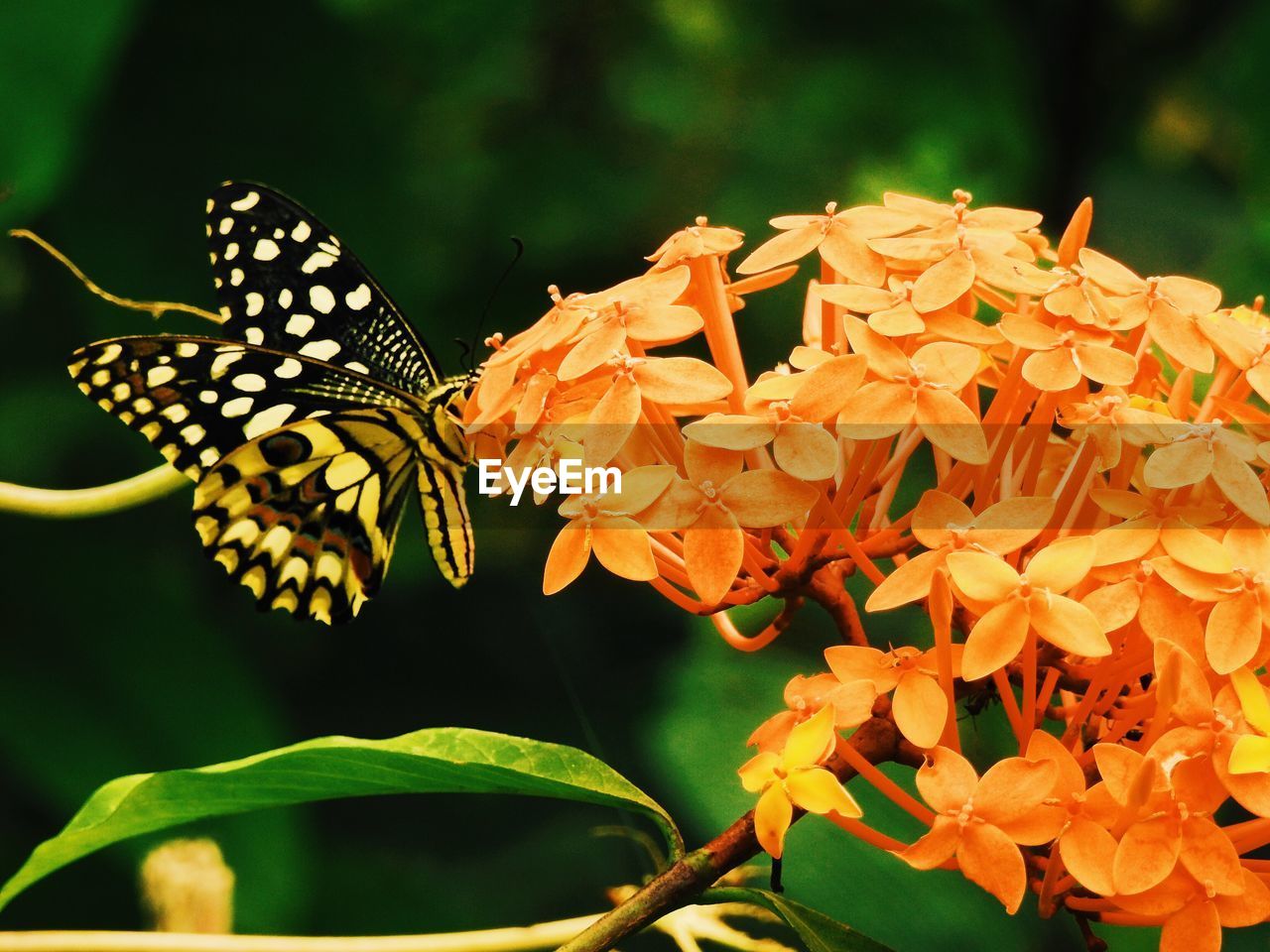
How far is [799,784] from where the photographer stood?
20.6 inches

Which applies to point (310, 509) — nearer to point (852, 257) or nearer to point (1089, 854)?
point (852, 257)

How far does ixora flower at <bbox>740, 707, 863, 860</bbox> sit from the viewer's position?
518mm

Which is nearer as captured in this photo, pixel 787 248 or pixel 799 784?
pixel 799 784

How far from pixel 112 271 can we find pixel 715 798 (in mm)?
860

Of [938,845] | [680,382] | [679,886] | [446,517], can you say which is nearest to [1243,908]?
[938,845]

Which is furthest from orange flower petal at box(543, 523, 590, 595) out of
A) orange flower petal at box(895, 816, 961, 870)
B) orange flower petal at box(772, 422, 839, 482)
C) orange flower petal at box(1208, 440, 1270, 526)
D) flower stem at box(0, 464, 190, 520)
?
flower stem at box(0, 464, 190, 520)

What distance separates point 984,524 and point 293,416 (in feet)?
2.10

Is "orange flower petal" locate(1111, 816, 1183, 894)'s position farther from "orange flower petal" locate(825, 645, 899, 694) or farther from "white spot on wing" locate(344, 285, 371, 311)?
"white spot on wing" locate(344, 285, 371, 311)

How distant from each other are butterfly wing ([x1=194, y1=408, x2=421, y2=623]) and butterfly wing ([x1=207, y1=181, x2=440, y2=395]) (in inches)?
4.1

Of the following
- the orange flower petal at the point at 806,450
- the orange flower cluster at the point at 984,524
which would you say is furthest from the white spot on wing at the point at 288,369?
the orange flower petal at the point at 806,450

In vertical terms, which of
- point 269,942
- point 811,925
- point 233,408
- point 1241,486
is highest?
point 1241,486

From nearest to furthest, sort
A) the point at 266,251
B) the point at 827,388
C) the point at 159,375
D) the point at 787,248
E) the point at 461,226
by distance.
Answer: the point at 827,388 → the point at 787,248 → the point at 159,375 → the point at 266,251 → the point at 461,226


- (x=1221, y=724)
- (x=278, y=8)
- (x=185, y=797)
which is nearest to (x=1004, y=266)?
(x=1221, y=724)

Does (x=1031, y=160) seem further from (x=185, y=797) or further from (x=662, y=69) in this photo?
(x=185, y=797)
